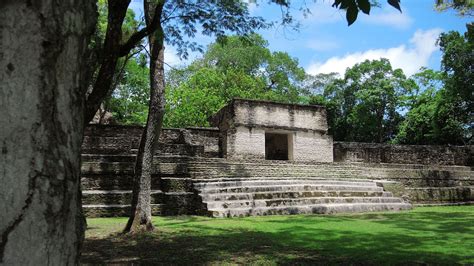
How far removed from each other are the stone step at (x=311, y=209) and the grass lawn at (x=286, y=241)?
56 centimetres

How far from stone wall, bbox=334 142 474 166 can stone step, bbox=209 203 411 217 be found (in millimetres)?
7049

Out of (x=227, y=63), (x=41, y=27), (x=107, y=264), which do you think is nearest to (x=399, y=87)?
(x=227, y=63)

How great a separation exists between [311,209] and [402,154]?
33.0 feet

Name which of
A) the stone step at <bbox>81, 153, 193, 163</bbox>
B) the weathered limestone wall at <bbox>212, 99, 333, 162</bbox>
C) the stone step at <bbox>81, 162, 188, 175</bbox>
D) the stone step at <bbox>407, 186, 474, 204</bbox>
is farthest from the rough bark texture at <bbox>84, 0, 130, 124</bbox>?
the weathered limestone wall at <bbox>212, 99, 333, 162</bbox>

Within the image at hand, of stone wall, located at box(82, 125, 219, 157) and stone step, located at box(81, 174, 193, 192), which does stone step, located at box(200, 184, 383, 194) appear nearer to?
stone step, located at box(81, 174, 193, 192)

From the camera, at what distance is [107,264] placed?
389 cm

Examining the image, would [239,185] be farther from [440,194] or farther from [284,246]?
[440,194]

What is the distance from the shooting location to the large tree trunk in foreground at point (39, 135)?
3.72 feet

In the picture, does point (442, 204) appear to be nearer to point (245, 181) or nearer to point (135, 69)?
point (245, 181)

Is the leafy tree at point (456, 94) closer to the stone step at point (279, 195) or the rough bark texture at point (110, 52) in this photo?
the stone step at point (279, 195)

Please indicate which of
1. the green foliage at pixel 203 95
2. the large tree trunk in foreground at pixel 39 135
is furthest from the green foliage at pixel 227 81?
the large tree trunk in foreground at pixel 39 135

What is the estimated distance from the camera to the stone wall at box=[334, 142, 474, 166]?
16.9 m

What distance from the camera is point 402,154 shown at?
680 inches

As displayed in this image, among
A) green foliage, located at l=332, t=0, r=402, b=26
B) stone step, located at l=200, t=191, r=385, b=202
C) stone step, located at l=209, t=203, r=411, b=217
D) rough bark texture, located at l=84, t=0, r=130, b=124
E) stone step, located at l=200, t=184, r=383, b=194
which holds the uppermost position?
rough bark texture, located at l=84, t=0, r=130, b=124
